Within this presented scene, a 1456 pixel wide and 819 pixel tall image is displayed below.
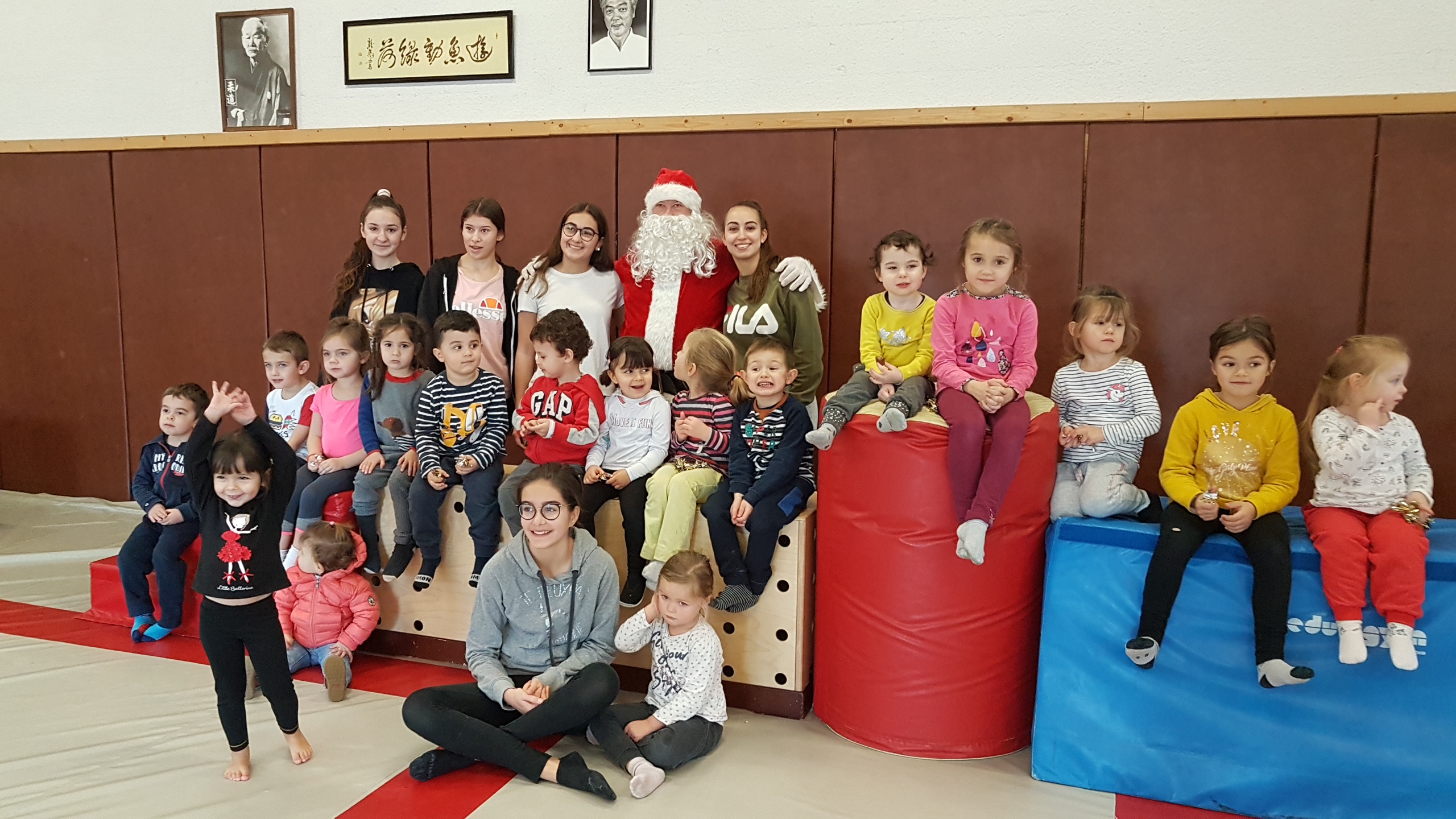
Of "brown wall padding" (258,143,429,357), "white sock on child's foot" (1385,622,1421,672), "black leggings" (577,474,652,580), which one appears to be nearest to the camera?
"white sock on child's foot" (1385,622,1421,672)

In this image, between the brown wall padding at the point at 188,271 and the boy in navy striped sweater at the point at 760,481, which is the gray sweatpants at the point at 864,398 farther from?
the brown wall padding at the point at 188,271

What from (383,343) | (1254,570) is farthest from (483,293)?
(1254,570)

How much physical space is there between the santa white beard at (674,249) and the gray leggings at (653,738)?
5.70 feet

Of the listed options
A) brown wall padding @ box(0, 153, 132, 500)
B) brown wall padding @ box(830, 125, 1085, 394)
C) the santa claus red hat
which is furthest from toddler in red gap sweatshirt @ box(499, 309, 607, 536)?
brown wall padding @ box(0, 153, 132, 500)

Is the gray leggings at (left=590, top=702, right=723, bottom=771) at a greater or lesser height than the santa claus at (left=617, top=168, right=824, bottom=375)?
lesser

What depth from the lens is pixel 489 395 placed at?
360 centimetres

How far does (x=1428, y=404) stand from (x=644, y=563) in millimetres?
3241

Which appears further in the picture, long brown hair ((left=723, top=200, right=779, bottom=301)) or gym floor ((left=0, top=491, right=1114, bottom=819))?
long brown hair ((left=723, top=200, right=779, bottom=301))

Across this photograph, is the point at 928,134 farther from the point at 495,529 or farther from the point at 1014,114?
the point at 495,529

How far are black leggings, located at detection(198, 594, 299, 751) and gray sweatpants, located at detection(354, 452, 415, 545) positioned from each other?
791 millimetres

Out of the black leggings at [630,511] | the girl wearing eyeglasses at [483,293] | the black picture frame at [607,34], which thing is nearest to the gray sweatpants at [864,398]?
the black leggings at [630,511]

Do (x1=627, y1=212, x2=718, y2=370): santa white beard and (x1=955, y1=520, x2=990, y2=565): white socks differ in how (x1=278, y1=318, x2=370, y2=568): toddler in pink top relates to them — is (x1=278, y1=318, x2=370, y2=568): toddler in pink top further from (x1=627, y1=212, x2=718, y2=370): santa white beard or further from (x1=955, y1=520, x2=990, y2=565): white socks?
(x1=955, y1=520, x2=990, y2=565): white socks

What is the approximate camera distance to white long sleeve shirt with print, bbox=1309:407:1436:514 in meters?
2.63

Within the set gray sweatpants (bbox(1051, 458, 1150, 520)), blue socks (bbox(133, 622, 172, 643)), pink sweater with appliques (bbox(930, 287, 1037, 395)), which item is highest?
pink sweater with appliques (bbox(930, 287, 1037, 395))
